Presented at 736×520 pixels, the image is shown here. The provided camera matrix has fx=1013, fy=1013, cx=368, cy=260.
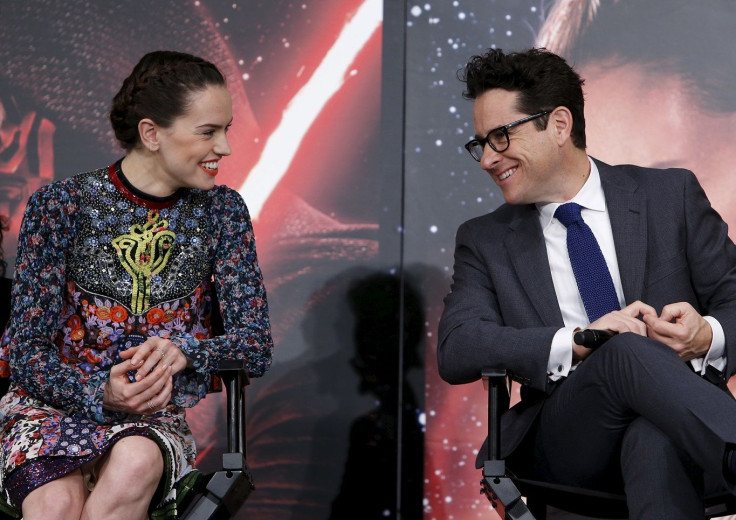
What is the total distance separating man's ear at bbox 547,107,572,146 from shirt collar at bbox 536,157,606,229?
0.45 ft

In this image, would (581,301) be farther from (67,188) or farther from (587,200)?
(67,188)

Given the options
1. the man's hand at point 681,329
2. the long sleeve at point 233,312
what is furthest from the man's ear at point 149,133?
the man's hand at point 681,329

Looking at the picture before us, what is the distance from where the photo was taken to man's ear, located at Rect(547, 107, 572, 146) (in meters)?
2.88

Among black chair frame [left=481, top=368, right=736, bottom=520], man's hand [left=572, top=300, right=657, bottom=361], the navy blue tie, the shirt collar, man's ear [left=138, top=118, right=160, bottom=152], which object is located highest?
man's ear [left=138, top=118, right=160, bottom=152]

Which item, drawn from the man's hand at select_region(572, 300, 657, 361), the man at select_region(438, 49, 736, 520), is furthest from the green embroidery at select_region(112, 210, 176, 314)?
the man's hand at select_region(572, 300, 657, 361)

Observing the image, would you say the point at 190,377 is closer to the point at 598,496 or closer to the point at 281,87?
the point at 598,496

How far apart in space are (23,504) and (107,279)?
2.05ft

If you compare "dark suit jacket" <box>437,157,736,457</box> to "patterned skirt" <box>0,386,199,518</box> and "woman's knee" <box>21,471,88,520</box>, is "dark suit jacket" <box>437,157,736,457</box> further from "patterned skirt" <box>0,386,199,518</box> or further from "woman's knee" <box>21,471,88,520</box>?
→ "woman's knee" <box>21,471,88,520</box>

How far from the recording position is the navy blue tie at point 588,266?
2.68 meters

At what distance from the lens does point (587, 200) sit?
2.86 metres

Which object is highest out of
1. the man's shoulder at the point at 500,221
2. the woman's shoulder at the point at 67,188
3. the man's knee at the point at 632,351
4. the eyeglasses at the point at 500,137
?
the eyeglasses at the point at 500,137

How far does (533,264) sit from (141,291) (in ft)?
3.45

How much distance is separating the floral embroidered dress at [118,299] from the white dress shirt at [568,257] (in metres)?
0.81

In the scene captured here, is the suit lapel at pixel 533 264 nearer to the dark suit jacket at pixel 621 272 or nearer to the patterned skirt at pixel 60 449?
the dark suit jacket at pixel 621 272
